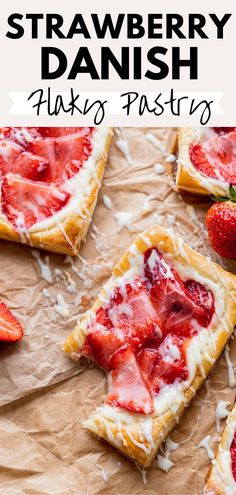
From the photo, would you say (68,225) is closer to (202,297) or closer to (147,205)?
(147,205)

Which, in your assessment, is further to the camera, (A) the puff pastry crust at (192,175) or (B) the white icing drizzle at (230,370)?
(A) the puff pastry crust at (192,175)

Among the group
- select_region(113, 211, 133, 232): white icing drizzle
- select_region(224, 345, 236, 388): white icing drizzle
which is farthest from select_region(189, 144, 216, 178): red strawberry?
select_region(224, 345, 236, 388): white icing drizzle

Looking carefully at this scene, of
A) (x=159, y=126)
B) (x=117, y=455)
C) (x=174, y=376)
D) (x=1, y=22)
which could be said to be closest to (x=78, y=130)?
(x=159, y=126)

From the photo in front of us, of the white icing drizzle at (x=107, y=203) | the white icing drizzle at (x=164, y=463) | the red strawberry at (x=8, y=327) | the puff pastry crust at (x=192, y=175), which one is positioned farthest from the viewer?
the white icing drizzle at (x=107, y=203)

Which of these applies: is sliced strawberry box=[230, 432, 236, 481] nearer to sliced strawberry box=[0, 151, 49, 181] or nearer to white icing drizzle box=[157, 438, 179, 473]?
white icing drizzle box=[157, 438, 179, 473]

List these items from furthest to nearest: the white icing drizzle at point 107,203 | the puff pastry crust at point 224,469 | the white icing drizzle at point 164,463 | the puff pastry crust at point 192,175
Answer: the white icing drizzle at point 107,203
the puff pastry crust at point 192,175
the white icing drizzle at point 164,463
the puff pastry crust at point 224,469

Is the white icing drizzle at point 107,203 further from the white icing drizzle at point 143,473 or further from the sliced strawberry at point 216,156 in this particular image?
the white icing drizzle at point 143,473

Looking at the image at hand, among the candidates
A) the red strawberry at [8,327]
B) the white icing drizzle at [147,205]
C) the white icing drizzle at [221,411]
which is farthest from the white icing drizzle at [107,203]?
the white icing drizzle at [221,411]
